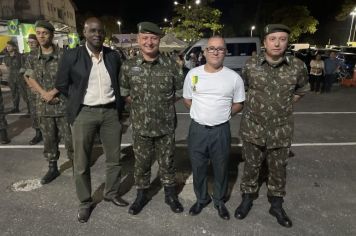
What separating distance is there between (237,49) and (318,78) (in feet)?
12.4

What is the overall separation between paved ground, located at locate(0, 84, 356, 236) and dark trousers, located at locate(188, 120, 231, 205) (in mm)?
294

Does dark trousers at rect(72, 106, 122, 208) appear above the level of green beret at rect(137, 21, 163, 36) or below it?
below

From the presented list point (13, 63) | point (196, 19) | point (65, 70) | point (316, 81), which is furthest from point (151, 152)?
point (196, 19)

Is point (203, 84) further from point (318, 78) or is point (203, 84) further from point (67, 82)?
point (318, 78)

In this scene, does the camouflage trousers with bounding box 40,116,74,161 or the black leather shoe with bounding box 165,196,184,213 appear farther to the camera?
the camouflage trousers with bounding box 40,116,74,161

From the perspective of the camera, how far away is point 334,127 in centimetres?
750

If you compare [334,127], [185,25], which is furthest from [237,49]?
[185,25]

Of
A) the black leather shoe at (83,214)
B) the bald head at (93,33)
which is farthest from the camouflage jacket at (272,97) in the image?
the black leather shoe at (83,214)

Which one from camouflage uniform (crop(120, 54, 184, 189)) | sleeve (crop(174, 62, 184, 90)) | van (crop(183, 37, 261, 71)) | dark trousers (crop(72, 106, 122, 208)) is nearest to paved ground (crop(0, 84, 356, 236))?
dark trousers (crop(72, 106, 122, 208))

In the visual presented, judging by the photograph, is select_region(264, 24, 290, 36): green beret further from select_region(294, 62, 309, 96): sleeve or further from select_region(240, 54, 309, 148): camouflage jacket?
select_region(294, 62, 309, 96): sleeve

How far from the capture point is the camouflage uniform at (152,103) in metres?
3.38

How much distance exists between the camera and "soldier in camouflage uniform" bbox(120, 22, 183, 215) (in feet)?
11.0

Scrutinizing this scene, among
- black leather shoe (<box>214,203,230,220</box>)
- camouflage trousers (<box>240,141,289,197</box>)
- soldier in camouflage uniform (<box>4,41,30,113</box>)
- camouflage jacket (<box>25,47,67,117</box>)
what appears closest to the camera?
camouflage trousers (<box>240,141,289,197</box>)

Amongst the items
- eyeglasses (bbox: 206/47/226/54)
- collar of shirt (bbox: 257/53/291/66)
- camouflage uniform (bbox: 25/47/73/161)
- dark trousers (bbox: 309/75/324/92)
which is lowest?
dark trousers (bbox: 309/75/324/92)
